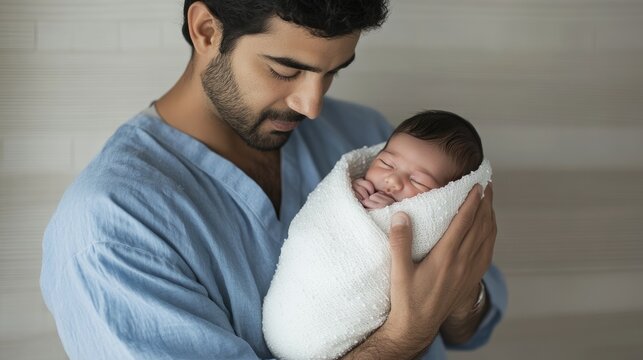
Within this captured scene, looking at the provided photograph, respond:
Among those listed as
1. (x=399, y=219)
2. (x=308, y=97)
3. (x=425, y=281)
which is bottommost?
(x=425, y=281)

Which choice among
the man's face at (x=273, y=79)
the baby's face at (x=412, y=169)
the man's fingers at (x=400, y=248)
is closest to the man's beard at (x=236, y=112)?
the man's face at (x=273, y=79)

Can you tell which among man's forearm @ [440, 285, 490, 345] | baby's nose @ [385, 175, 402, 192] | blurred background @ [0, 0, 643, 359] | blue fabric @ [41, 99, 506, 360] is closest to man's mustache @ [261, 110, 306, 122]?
blue fabric @ [41, 99, 506, 360]

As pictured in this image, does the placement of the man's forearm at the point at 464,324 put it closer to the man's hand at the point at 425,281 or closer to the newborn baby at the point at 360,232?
the man's hand at the point at 425,281

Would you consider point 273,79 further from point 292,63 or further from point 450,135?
point 450,135

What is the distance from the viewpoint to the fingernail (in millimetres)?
1246

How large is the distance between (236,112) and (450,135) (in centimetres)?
39

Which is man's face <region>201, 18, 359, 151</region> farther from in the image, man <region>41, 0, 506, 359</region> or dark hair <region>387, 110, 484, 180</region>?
dark hair <region>387, 110, 484, 180</region>

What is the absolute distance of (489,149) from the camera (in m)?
1.96

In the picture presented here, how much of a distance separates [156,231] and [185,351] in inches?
7.8

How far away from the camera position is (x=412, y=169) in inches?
52.4

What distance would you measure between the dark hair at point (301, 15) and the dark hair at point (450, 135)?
0.18 m

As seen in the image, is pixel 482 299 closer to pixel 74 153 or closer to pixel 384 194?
pixel 384 194

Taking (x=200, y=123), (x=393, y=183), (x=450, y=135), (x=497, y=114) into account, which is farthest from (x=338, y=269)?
(x=497, y=114)

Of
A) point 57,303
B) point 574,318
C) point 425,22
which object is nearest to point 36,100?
point 57,303
